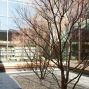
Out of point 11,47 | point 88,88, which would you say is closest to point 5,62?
point 11,47

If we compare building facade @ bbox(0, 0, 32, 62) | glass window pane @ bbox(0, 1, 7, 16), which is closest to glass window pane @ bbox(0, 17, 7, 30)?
building facade @ bbox(0, 0, 32, 62)

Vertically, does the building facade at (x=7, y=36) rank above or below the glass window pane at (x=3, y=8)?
below

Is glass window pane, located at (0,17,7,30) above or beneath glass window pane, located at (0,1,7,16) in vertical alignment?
beneath

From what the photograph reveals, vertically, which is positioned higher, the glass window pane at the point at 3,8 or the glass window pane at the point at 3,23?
the glass window pane at the point at 3,8

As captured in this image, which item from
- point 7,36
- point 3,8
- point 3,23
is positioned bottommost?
point 7,36

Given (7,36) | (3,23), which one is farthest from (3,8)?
(7,36)

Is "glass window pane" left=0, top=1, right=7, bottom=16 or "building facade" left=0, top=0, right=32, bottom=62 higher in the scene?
"glass window pane" left=0, top=1, right=7, bottom=16

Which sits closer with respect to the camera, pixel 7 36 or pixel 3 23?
pixel 7 36

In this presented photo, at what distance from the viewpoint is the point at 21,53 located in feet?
51.2

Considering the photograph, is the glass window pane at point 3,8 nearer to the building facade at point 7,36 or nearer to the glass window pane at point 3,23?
the building facade at point 7,36

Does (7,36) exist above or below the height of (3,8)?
below

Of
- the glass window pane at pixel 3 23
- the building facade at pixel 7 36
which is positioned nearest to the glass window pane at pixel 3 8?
the building facade at pixel 7 36

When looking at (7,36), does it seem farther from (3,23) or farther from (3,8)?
(3,8)

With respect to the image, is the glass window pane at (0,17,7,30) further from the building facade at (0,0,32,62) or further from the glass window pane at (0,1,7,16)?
the glass window pane at (0,1,7,16)
